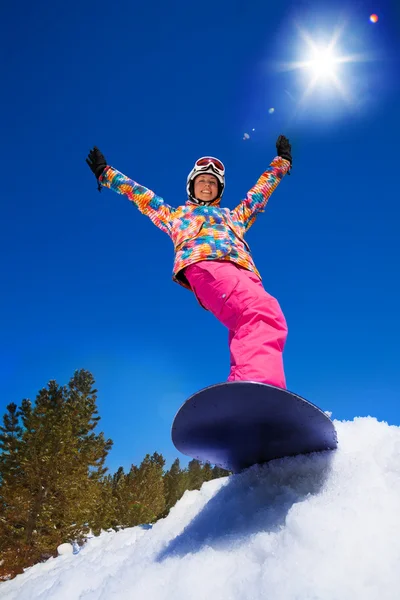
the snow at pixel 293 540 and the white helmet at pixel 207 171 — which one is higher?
the white helmet at pixel 207 171

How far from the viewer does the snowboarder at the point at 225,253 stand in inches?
71.6

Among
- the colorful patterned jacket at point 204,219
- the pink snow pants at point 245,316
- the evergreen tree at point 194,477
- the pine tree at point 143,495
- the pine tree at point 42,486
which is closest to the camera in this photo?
the pink snow pants at point 245,316

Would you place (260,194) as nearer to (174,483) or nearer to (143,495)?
(143,495)

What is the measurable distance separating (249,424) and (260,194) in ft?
8.21

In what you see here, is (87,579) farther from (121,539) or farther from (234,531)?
(121,539)

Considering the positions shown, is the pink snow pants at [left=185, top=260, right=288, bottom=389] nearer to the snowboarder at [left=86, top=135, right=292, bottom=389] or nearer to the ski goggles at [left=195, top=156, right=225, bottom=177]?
the snowboarder at [left=86, top=135, right=292, bottom=389]

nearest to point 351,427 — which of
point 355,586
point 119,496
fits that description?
point 355,586

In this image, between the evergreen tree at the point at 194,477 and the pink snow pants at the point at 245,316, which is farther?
the evergreen tree at the point at 194,477

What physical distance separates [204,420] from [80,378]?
28422 millimetres

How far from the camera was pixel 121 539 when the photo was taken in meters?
3.23

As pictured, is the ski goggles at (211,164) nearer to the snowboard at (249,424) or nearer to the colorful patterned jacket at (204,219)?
the colorful patterned jacket at (204,219)

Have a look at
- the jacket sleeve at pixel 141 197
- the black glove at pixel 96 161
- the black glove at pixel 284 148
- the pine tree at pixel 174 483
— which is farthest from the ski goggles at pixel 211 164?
the pine tree at pixel 174 483

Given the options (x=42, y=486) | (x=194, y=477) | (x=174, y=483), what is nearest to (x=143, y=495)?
(x=42, y=486)

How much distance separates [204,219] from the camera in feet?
9.01
